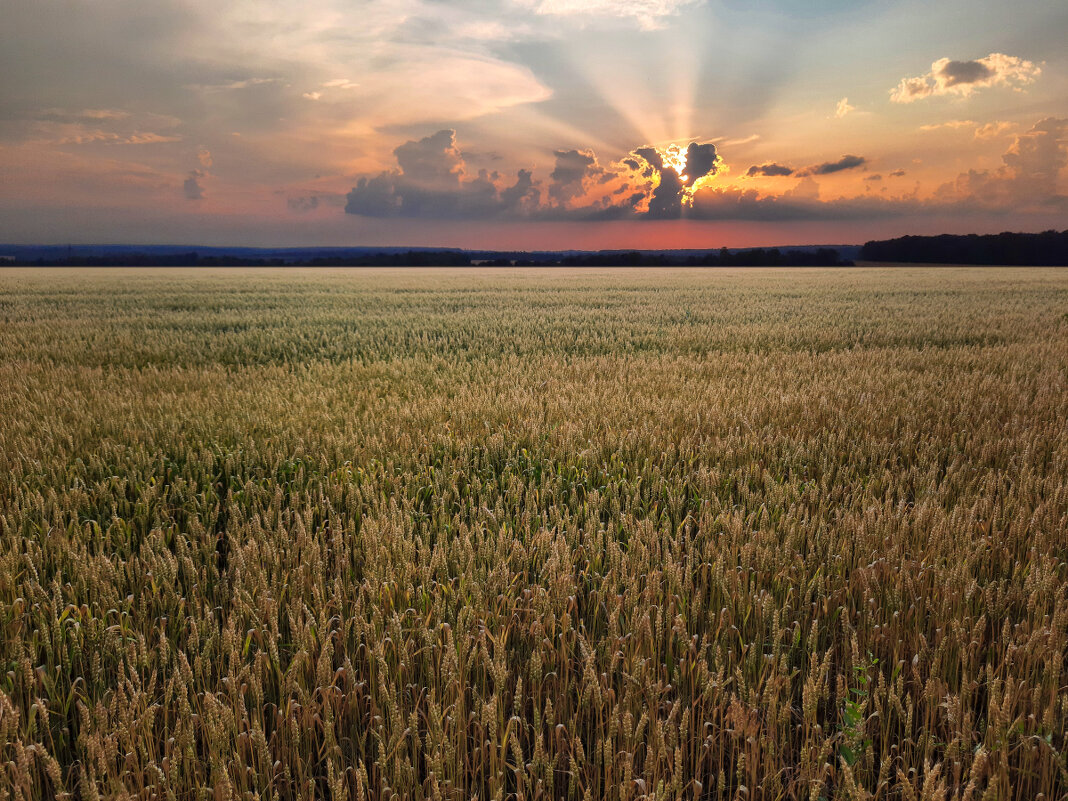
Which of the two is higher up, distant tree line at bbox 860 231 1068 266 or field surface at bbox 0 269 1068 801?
distant tree line at bbox 860 231 1068 266

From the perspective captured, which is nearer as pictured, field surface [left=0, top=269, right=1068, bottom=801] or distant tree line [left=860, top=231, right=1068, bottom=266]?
field surface [left=0, top=269, right=1068, bottom=801]

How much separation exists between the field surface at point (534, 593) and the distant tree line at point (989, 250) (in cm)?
11730

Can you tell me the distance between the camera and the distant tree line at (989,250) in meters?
99.2

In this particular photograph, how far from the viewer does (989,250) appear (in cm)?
10312

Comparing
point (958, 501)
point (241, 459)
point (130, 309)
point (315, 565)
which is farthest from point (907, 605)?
point (130, 309)

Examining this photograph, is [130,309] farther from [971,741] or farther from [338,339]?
[971,741]

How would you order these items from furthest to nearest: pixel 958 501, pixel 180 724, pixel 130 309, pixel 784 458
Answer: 1. pixel 130 309
2. pixel 784 458
3. pixel 958 501
4. pixel 180 724

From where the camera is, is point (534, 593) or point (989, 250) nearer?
point (534, 593)

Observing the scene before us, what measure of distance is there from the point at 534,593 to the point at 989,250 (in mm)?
126751

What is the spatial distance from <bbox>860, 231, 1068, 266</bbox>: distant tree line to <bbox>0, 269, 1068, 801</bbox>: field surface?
11730 cm

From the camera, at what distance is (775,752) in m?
2.15

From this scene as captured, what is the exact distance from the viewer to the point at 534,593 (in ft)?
10.00

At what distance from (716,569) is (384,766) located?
Result: 175 centimetres

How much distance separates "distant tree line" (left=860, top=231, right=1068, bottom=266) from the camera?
99188mm
